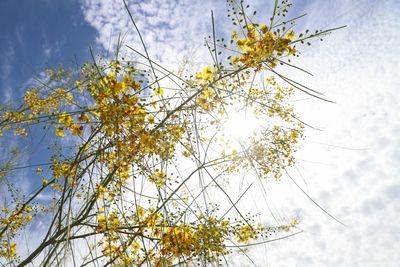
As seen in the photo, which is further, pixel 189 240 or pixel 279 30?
pixel 189 240

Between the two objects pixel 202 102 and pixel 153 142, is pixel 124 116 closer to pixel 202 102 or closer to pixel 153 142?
pixel 153 142

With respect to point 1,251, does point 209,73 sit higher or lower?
higher

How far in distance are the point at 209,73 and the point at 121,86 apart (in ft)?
2.55

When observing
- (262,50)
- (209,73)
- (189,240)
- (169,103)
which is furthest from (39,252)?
(262,50)

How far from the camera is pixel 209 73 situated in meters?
2.55

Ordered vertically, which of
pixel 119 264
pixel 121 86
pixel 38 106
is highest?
pixel 38 106

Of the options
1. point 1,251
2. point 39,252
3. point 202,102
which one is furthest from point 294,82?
point 1,251

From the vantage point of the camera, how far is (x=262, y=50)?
2.30m

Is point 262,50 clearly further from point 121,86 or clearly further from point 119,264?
point 119,264

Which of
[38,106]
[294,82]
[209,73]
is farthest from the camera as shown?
[38,106]

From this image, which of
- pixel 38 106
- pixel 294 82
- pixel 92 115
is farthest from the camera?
pixel 38 106

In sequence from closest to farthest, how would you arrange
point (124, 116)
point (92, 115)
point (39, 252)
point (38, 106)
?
point (124, 116), point (92, 115), point (39, 252), point (38, 106)

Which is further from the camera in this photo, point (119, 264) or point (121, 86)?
point (119, 264)

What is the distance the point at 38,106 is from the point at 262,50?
3.95 meters
